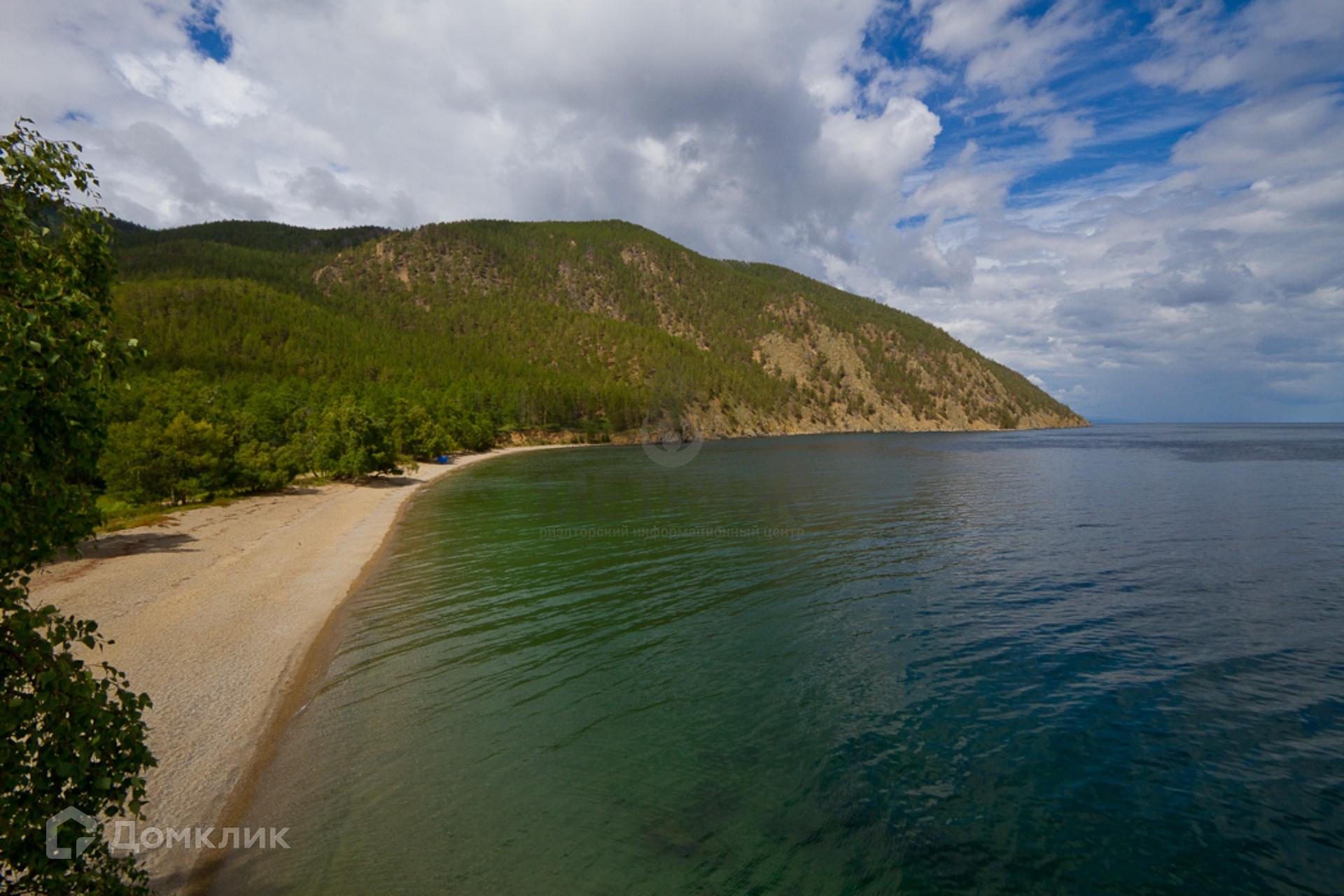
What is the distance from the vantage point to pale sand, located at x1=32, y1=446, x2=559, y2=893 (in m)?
11.6

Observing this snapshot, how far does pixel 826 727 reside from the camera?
1430cm

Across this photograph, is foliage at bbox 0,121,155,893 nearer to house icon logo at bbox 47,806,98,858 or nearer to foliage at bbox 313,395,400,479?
house icon logo at bbox 47,806,98,858

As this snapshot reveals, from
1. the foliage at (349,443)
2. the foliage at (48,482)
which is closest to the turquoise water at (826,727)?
the foliage at (48,482)

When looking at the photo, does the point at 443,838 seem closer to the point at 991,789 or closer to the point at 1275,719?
the point at 991,789

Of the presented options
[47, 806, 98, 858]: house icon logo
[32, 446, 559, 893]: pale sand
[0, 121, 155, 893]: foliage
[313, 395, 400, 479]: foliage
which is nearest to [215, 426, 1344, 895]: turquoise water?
[32, 446, 559, 893]: pale sand

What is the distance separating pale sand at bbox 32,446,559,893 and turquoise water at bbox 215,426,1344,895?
3.16 feet

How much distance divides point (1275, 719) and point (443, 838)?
18914 millimetres

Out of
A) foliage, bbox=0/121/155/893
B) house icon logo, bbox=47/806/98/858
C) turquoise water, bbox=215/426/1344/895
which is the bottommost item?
turquoise water, bbox=215/426/1344/895

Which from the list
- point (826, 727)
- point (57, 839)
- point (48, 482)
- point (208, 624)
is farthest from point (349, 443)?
point (57, 839)

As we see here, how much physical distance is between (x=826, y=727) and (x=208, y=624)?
66.4 ft

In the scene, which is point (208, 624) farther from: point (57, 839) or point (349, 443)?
point (349, 443)

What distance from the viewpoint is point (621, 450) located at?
5763 inches

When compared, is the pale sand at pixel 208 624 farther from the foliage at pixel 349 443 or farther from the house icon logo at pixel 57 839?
the foliage at pixel 349 443

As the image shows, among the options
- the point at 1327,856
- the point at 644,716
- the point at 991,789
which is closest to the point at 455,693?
the point at 644,716
